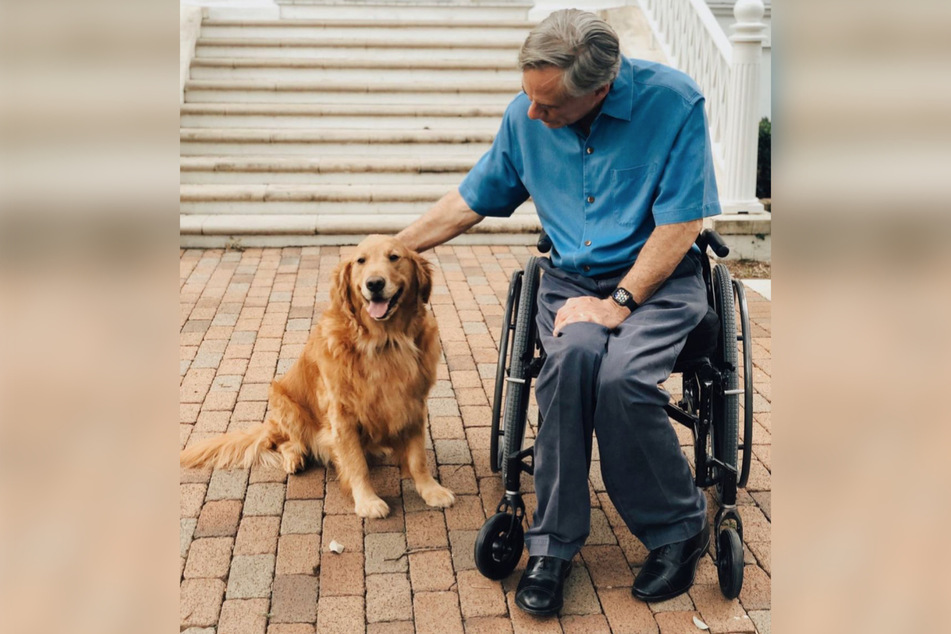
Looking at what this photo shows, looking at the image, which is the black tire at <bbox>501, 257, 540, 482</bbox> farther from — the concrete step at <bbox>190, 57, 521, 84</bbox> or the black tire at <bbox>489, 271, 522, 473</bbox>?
the concrete step at <bbox>190, 57, 521, 84</bbox>

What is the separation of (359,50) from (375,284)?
21.7ft

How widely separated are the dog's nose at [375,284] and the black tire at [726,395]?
104 centimetres

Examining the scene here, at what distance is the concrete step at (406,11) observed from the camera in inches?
363

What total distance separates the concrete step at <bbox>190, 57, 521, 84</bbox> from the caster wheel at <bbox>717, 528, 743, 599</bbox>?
673 cm

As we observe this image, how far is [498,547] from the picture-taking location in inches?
100

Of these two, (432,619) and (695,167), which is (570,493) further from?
(695,167)

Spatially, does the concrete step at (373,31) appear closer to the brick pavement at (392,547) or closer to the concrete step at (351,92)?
the concrete step at (351,92)

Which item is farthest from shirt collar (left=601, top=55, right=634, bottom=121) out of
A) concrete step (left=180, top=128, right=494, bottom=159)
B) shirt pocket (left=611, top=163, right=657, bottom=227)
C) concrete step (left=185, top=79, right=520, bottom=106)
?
concrete step (left=185, top=79, right=520, bottom=106)

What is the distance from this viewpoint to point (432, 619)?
2.38 m
